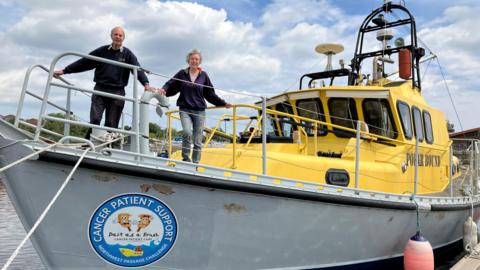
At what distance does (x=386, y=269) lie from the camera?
6020 mm

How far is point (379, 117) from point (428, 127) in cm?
157

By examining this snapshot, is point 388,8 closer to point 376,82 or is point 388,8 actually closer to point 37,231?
point 376,82

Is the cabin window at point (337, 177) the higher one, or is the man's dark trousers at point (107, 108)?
the man's dark trousers at point (107, 108)

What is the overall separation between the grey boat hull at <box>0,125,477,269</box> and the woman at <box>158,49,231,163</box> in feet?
2.48

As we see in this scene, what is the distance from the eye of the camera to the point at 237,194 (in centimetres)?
431

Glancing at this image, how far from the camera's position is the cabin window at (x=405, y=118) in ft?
21.4

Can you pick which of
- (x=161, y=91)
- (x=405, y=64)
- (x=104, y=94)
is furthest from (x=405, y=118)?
(x=104, y=94)

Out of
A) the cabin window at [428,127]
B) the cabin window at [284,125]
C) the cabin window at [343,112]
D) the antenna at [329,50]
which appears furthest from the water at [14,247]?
the antenna at [329,50]

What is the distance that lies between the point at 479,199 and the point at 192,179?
712 centimetres

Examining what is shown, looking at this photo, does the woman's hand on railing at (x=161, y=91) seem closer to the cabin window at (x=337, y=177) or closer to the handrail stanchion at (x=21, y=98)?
the handrail stanchion at (x=21, y=98)

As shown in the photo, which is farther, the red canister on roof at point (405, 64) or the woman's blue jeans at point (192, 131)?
the red canister on roof at point (405, 64)

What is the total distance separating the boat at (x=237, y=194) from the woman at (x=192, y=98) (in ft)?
1.28

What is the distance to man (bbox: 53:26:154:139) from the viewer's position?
14.4 feet

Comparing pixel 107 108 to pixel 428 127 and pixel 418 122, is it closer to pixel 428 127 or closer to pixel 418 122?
pixel 418 122
